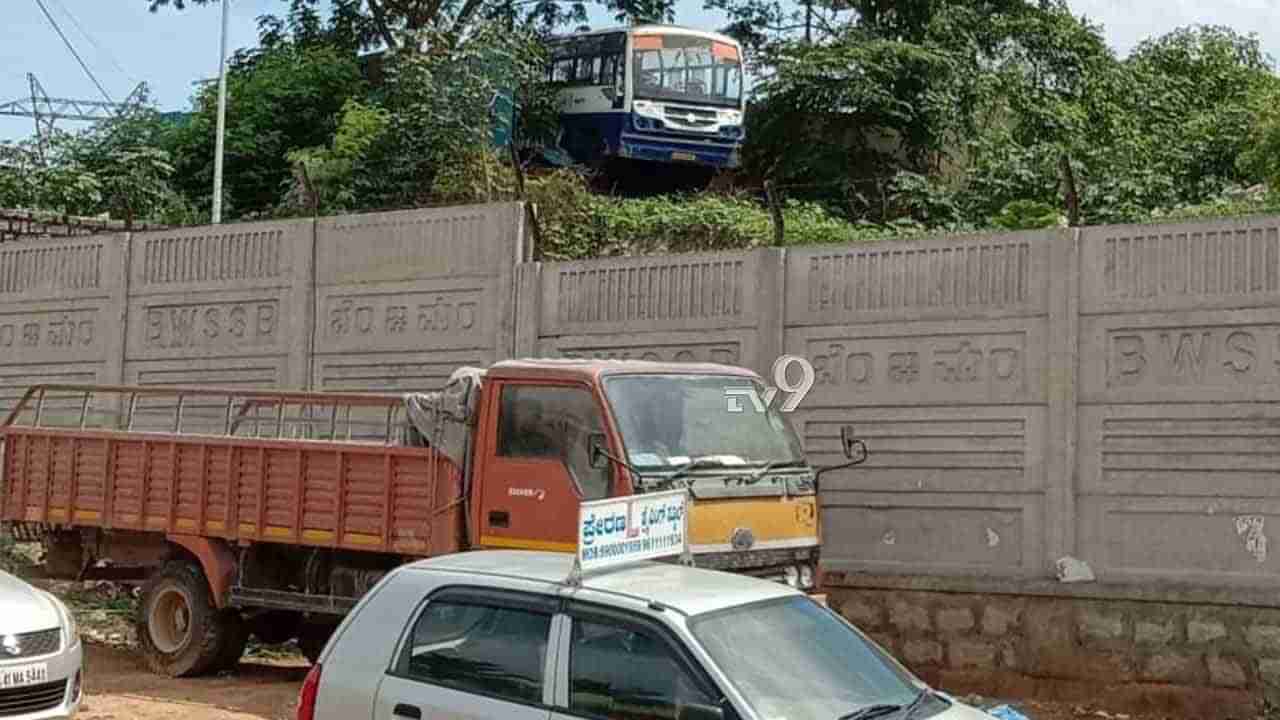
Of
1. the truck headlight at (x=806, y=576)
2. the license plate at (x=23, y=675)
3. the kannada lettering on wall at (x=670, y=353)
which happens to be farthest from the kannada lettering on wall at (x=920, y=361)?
the license plate at (x=23, y=675)

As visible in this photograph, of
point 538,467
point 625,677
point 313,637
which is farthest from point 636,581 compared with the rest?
point 313,637

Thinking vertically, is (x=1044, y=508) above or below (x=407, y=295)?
below

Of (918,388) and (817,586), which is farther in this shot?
(918,388)

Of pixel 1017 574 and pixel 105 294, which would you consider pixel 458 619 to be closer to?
pixel 1017 574

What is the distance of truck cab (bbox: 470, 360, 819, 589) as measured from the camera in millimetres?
8945

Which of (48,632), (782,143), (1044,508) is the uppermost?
(782,143)

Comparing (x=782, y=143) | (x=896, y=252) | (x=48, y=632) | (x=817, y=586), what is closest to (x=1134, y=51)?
(x=782, y=143)

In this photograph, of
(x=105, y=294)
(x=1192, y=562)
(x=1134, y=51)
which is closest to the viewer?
(x=1192, y=562)

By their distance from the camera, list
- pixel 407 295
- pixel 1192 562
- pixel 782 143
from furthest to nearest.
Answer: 1. pixel 782 143
2. pixel 407 295
3. pixel 1192 562

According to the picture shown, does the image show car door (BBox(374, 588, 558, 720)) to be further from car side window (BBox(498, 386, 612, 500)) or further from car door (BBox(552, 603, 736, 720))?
car side window (BBox(498, 386, 612, 500))

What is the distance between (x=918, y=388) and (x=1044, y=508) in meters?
1.23

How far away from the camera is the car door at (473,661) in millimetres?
5707

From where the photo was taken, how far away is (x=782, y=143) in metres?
28.2

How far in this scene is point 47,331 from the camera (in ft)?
51.9
